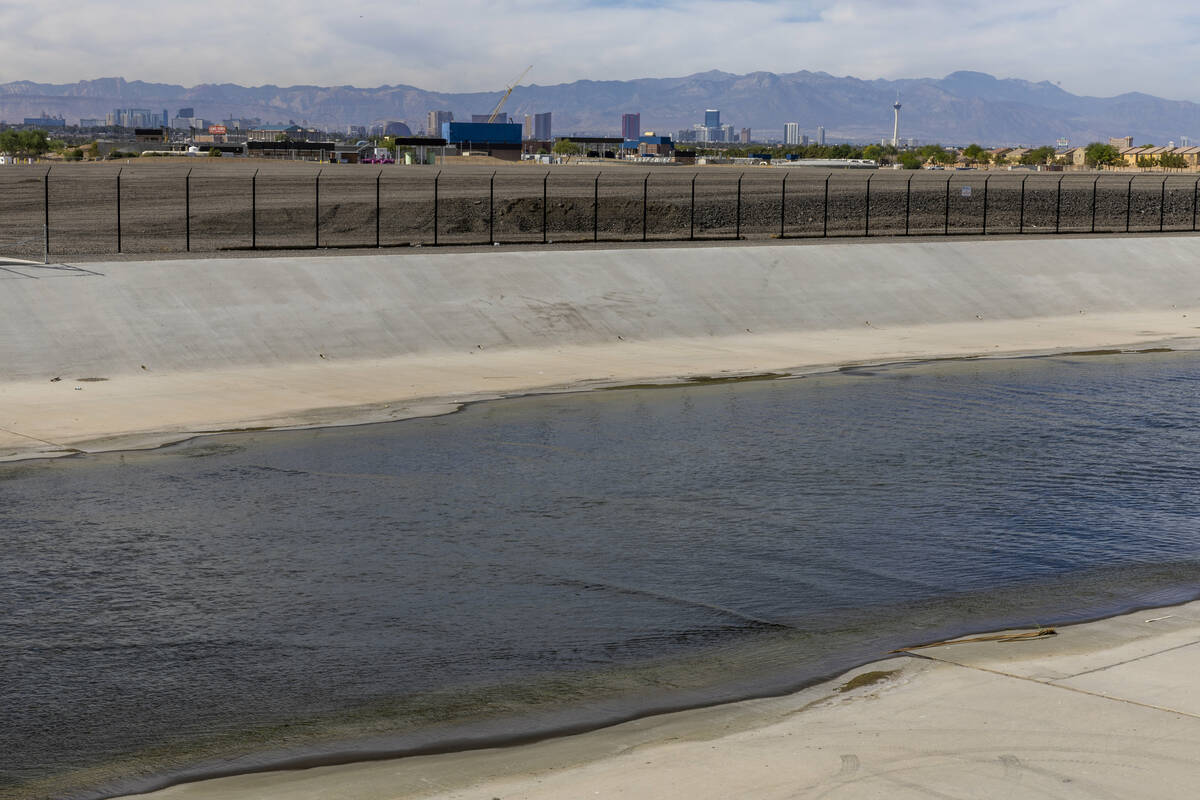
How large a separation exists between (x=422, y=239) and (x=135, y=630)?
36.1 metres

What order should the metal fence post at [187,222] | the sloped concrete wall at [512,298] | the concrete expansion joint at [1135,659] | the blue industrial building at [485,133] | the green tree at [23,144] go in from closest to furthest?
the concrete expansion joint at [1135,659], the sloped concrete wall at [512,298], the metal fence post at [187,222], the green tree at [23,144], the blue industrial building at [485,133]

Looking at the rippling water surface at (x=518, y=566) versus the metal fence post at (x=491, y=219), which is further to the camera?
the metal fence post at (x=491, y=219)

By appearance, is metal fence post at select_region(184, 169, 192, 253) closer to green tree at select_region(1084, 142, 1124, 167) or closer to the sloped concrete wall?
the sloped concrete wall

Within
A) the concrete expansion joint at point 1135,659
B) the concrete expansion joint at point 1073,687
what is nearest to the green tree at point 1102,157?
the concrete expansion joint at point 1135,659

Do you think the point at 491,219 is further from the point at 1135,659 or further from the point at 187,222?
the point at 1135,659

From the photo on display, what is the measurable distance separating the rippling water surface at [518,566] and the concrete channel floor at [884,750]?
1.48ft

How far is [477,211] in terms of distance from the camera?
5472 centimetres

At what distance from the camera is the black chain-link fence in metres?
45.5

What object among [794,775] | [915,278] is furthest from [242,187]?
[794,775]

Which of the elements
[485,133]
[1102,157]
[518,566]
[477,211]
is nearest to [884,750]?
[518,566]

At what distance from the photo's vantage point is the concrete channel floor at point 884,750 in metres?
7.66

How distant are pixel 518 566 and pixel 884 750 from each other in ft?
17.7

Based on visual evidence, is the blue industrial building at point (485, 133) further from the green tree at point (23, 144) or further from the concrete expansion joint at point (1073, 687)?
the concrete expansion joint at point (1073, 687)

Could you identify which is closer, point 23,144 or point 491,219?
point 491,219
